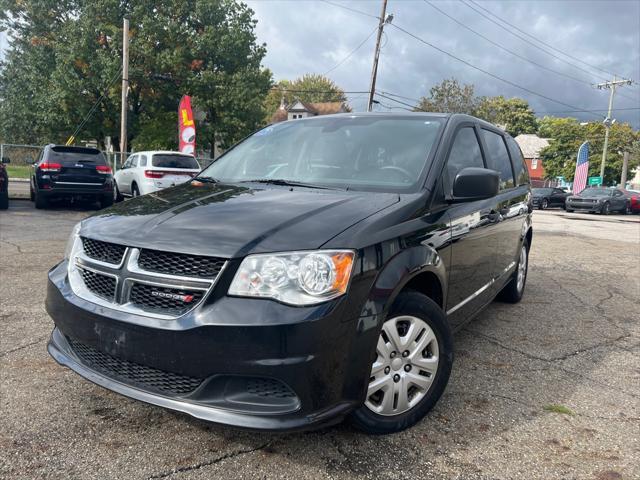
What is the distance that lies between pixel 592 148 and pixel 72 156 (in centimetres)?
5492

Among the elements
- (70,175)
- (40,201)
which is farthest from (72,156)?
(40,201)

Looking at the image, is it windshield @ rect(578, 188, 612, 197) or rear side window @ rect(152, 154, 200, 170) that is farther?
windshield @ rect(578, 188, 612, 197)

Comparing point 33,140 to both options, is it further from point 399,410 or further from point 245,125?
point 399,410

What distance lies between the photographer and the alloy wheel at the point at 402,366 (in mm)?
2332

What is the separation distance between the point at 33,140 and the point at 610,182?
5348 cm

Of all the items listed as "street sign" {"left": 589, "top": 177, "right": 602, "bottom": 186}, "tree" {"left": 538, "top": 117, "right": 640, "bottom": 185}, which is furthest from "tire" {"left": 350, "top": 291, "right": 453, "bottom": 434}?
"street sign" {"left": 589, "top": 177, "right": 602, "bottom": 186}

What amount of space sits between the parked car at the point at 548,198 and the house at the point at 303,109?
114ft

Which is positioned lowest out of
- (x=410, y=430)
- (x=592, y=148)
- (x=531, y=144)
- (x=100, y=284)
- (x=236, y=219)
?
(x=410, y=430)

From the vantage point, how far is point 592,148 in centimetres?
5341

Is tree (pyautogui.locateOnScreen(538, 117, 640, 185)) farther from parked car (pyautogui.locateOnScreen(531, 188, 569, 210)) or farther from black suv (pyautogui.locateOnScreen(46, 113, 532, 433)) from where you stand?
black suv (pyautogui.locateOnScreen(46, 113, 532, 433))

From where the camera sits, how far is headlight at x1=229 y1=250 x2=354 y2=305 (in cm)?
202

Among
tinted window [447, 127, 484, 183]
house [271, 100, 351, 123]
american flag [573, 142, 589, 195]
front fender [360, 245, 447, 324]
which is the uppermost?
house [271, 100, 351, 123]

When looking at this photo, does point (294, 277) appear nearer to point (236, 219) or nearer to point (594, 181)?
point (236, 219)

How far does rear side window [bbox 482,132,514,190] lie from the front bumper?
7.97 ft
